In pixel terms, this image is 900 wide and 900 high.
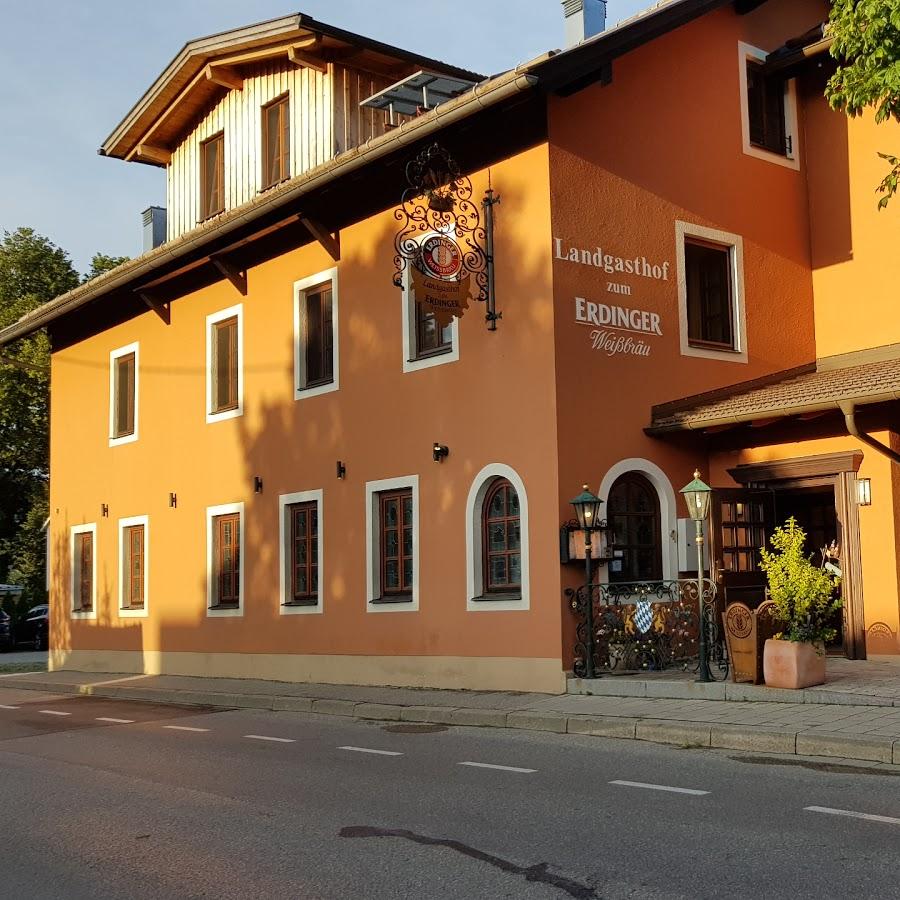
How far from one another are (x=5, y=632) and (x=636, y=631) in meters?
26.1

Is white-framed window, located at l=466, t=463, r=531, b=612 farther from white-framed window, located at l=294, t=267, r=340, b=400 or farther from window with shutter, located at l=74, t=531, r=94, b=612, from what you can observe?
window with shutter, located at l=74, t=531, r=94, b=612

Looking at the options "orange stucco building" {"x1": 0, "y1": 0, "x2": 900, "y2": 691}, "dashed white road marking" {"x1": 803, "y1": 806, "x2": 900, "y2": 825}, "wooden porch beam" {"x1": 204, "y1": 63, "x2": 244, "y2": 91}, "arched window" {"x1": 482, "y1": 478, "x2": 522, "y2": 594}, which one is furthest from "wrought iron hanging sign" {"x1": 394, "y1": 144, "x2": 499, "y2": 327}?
"dashed white road marking" {"x1": 803, "y1": 806, "x2": 900, "y2": 825}

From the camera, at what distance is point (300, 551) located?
17953 mm

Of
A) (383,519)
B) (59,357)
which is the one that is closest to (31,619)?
(59,357)

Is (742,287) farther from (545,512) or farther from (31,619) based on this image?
(31,619)

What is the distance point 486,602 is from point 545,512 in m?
1.43

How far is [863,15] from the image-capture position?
34.6ft

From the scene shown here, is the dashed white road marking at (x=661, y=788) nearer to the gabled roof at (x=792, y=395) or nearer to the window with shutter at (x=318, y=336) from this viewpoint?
the gabled roof at (x=792, y=395)

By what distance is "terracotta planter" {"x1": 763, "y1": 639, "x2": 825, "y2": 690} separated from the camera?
11586 millimetres

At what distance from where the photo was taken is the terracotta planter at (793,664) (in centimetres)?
1159

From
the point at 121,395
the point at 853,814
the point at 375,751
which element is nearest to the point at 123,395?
the point at 121,395

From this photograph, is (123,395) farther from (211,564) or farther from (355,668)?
(355,668)

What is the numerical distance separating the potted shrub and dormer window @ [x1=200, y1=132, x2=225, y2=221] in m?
12.5

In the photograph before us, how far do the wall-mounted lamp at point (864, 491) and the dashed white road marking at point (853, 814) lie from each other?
7428 millimetres
